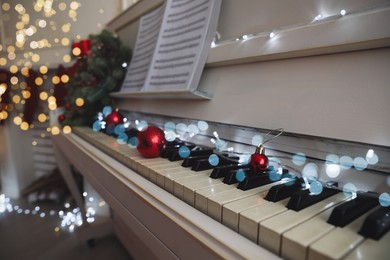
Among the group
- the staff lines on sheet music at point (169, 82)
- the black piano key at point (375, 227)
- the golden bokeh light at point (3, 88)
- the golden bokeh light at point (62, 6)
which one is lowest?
the black piano key at point (375, 227)

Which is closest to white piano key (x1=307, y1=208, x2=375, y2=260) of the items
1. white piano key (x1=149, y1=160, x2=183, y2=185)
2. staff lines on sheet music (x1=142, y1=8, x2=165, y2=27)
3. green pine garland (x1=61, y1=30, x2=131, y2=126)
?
white piano key (x1=149, y1=160, x2=183, y2=185)

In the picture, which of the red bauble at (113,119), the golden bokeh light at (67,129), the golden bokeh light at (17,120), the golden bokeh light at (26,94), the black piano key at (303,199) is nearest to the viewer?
the black piano key at (303,199)

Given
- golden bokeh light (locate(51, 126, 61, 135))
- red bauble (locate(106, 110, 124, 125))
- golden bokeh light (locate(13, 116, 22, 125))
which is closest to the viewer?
red bauble (locate(106, 110, 124, 125))

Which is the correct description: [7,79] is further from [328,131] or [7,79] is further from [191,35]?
[328,131]

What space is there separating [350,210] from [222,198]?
181mm

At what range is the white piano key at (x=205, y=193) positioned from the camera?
0.41 m

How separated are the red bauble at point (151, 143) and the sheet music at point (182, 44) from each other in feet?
0.68

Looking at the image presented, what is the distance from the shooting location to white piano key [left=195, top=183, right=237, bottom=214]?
1.36ft

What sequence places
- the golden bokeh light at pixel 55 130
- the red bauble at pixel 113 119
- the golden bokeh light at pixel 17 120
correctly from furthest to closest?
1. the golden bokeh light at pixel 17 120
2. the golden bokeh light at pixel 55 130
3. the red bauble at pixel 113 119

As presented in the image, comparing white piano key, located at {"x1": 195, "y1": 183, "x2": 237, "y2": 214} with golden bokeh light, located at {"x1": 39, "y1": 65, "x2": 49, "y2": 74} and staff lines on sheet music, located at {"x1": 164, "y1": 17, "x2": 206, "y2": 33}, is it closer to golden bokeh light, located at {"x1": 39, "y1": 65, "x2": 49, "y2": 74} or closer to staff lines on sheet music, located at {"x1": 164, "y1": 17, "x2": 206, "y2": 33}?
staff lines on sheet music, located at {"x1": 164, "y1": 17, "x2": 206, "y2": 33}

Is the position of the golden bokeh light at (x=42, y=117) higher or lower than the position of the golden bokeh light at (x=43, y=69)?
lower

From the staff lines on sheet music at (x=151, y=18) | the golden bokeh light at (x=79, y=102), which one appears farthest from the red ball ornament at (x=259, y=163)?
the golden bokeh light at (x=79, y=102)

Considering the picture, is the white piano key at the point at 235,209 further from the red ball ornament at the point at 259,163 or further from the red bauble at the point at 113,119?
the red bauble at the point at 113,119

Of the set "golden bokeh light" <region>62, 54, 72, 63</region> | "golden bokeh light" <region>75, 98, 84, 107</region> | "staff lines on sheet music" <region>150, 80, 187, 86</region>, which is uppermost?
"golden bokeh light" <region>62, 54, 72, 63</region>
